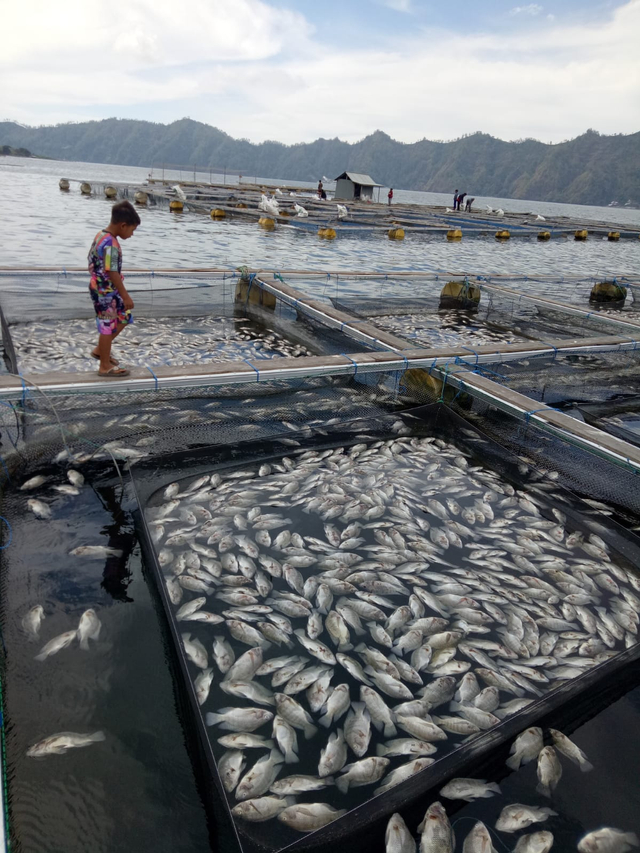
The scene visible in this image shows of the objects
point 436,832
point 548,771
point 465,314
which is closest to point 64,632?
point 436,832

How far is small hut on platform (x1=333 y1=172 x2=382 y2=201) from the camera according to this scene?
54188mm

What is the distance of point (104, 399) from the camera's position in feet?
19.9

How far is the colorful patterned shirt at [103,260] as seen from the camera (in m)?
5.09

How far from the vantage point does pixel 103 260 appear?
5.19 meters

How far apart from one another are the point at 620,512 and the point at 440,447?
6.56ft

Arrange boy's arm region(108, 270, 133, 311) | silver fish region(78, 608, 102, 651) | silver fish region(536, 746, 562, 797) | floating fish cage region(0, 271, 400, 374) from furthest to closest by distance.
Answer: floating fish cage region(0, 271, 400, 374), boy's arm region(108, 270, 133, 311), silver fish region(78, 608, 102, 651), silver fish region(536, 746, 562, 797)

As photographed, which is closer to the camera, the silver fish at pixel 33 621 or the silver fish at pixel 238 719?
the silver fish at pixel 238 719

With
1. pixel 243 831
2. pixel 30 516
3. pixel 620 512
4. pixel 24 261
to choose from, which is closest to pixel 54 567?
A: pixel 30 516

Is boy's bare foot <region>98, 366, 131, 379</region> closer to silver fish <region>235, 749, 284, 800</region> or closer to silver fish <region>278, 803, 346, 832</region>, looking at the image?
silver fish <region>235, 749, 284, 800</region>

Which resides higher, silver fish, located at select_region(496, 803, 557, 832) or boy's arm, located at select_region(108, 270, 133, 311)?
boy's arm, located at select_region(108, 270, 133, 311)

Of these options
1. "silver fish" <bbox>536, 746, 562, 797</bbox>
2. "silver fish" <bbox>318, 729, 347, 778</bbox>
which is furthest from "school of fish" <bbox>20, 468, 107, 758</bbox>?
"silver fish" <bbox>536, 746, 562, 797</bbox>

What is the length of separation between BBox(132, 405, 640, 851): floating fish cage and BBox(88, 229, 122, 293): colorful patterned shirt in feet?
6.47

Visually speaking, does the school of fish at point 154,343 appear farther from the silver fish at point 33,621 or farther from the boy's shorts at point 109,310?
the silver fish at point 33,621

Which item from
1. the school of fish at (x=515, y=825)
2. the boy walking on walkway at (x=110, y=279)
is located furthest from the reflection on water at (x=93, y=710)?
the boy walking on walkway at (x=110, y=279)
